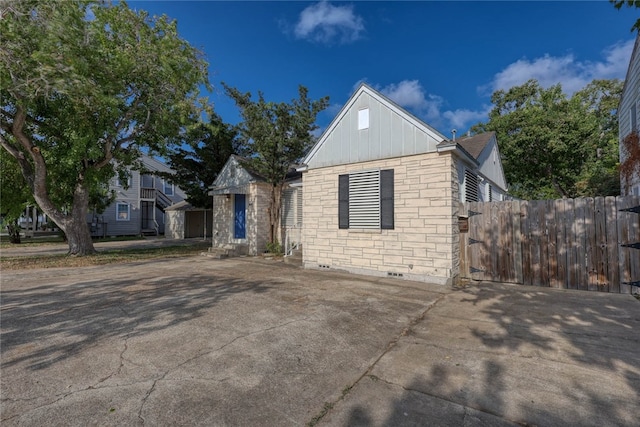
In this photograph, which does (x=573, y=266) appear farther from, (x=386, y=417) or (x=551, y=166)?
(x=551, y=166)

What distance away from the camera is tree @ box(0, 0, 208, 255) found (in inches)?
316

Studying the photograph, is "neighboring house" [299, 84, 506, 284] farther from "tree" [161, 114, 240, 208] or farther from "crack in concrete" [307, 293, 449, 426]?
"tree" [161, 114, 240, 208]

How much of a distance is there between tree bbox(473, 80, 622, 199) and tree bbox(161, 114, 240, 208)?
17.4m

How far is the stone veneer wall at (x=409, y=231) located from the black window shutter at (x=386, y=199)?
12 cm

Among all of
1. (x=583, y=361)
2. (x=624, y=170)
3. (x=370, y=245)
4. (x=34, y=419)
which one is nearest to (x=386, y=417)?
(x=583, y=361)

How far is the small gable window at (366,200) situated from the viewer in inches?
296

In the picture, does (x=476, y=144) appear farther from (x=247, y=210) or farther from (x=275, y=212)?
(x=247, y=210)

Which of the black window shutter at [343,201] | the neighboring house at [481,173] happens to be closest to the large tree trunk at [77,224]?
the black window shutter at [343,201]

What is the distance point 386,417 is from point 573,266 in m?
6.39

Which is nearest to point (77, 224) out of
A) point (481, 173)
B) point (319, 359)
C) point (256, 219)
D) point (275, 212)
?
point (256, 219)

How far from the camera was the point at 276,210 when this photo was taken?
12539mm

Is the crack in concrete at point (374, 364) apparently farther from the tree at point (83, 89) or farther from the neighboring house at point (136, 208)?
the neighboring house at point (136, 208)

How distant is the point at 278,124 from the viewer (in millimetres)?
10875

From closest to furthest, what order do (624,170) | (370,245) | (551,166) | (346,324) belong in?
(346,324) < (370,245) < (624,170) < (551,166)
